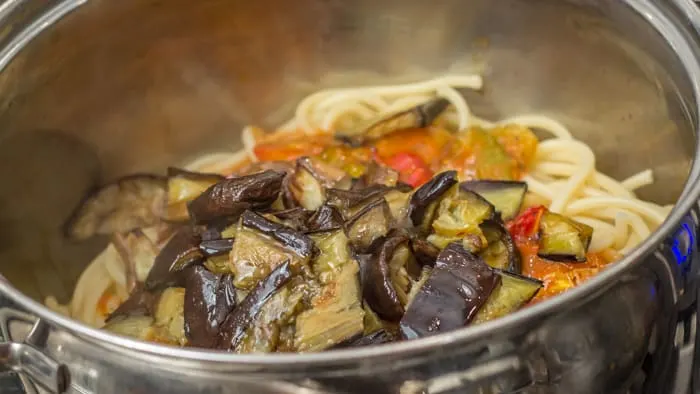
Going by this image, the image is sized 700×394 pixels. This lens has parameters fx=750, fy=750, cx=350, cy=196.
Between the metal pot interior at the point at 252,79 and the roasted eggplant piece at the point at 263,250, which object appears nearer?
the roasted eggplant piece at the point at 263,250

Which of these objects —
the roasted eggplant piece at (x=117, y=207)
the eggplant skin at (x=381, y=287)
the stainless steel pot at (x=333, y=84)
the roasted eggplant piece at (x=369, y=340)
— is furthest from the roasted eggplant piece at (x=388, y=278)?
the roasted eggplant piece at (x=117, y=207)

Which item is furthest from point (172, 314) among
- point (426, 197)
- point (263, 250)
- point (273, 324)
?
point (426, 197)

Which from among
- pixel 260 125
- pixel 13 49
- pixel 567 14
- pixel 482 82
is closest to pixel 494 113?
pixel 482 82

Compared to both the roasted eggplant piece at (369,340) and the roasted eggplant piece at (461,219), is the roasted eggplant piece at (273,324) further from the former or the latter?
the roasted eggplant piece at (461,219)

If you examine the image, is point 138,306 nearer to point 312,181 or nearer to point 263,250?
point 263,250

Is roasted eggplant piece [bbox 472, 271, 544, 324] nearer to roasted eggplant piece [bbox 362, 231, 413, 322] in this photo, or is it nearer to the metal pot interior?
roasted eggplant piece [bbox 362, 231, 413, 322]

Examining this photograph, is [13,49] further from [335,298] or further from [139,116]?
[335,298]

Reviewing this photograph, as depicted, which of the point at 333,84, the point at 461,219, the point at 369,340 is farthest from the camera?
the point at 333,84
